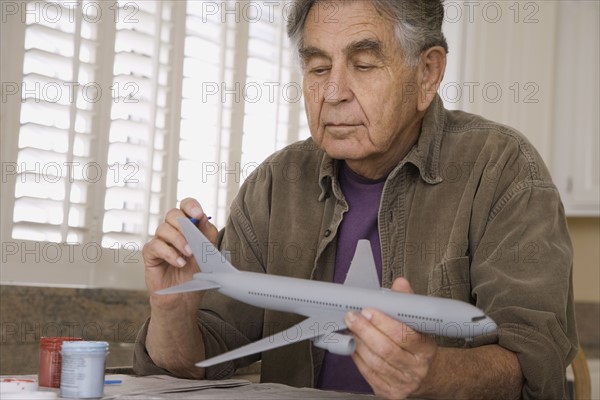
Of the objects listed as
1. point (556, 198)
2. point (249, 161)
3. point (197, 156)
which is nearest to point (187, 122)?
point (197, 156)

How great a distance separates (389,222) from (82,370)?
80cm

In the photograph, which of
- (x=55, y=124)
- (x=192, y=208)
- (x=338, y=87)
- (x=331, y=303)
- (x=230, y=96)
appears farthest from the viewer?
(x=230, y=96)

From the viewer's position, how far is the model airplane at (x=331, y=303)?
1.33 meters

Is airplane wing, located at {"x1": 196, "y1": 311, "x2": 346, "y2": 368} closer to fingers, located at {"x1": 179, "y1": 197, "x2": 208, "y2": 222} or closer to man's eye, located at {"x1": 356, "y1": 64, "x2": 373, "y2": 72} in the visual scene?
fingers, located at {"x1": 179, "y1": 197, "x2": 208, "y2": 222}

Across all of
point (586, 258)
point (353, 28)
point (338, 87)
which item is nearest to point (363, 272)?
point (338, 87)

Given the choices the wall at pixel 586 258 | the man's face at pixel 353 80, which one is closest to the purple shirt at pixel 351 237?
the man's face at pixel 353 80

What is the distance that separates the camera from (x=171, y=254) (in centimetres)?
158

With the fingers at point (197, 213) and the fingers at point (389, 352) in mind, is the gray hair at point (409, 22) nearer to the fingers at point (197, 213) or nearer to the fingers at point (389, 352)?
the fingers at point (197, 213)

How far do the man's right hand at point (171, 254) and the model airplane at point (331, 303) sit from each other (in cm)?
5

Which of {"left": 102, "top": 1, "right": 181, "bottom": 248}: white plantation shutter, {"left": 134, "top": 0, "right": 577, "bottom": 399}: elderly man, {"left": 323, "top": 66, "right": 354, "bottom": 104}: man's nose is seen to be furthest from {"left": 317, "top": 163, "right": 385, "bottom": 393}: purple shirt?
{"left": 102, "top": 1, "right": 181, "bottom": 248}: white plantation shutter

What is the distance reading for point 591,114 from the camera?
12.4 feet

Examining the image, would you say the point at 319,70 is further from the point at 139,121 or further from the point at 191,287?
the point at 139,121

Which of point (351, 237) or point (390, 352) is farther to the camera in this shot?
point (351, 237)

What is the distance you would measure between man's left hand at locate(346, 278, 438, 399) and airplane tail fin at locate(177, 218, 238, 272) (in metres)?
0.35
